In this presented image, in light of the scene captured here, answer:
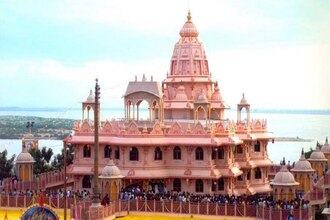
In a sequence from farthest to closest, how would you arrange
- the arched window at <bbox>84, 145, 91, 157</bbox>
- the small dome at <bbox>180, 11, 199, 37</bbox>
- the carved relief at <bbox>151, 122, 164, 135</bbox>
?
the small dome at <bbox>180, 11, 199, 37</bbox>
the arched window at <bbox>84, 145, 91, 157</bbox>
the carved relief at <bbox>151, 122, 164, 135</bbox>

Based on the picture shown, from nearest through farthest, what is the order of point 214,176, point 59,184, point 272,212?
point 272,212, point 214,176, point 59,184

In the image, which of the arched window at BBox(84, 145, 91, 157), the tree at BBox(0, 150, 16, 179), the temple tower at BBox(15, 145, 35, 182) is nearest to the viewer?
the arched window at BBox(84, 145, 91, 157)

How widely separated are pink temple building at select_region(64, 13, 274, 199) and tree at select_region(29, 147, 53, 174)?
10.5m

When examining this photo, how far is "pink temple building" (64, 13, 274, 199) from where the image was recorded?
44.6 metres

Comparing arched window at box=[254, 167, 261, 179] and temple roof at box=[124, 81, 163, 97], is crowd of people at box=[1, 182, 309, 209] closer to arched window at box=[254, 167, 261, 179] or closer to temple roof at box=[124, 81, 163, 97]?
temple roof at box=[124, 81, 163, 97]

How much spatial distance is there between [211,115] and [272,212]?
15.8m

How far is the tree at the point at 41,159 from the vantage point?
190 feet

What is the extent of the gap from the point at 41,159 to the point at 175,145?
1870 cm

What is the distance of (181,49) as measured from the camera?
51938 millimetres

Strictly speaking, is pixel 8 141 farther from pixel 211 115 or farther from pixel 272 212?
pixel 272 212

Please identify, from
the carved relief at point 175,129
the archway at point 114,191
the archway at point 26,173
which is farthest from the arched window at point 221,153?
the archway at point 26,173

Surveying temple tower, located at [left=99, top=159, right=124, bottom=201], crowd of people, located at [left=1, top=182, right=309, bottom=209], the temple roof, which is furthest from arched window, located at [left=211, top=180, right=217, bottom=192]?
temple tower, located at [left=99, top=159, right=124, bottom=201]

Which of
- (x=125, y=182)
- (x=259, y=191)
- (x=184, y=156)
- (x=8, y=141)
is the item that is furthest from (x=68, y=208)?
(x=8, y=141)

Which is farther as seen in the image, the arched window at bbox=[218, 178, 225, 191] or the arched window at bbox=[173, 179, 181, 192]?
the arched window at bbox=[218, 178, 225, 191]
